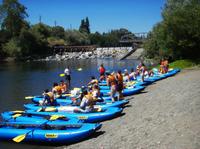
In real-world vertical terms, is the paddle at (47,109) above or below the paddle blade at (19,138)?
above

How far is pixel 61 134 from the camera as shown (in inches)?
535

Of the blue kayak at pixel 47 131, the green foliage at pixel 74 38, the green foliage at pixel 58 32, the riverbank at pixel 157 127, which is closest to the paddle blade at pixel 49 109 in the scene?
the blue kayak at pixel 47 131

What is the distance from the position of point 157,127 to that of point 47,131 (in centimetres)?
478

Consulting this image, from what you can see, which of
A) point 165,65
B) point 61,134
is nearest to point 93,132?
point 61,134

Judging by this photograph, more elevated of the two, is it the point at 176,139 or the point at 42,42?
the point at 42,42

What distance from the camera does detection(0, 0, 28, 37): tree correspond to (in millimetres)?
86688

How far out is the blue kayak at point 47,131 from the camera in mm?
13555

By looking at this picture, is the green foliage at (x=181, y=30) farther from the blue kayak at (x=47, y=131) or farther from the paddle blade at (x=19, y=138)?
the paddle blade at (x=19, y=138)

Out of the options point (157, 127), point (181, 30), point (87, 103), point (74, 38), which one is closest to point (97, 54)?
point (74, 38)

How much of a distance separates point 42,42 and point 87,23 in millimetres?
53492

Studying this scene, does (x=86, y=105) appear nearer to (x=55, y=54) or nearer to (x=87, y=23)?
(x=55, y=54)

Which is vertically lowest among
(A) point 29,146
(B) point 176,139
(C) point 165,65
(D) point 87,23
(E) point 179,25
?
(A) point 29,146

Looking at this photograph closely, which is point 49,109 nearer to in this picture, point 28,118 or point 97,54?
point 28,118

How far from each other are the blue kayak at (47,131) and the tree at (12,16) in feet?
249
